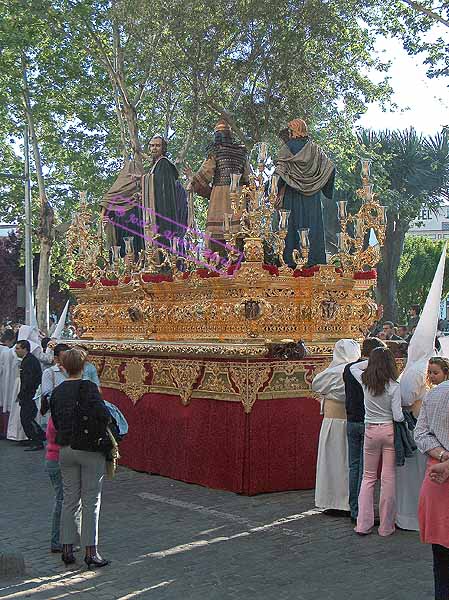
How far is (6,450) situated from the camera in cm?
1323

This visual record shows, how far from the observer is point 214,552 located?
23.4 feet

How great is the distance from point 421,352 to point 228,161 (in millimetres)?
5094

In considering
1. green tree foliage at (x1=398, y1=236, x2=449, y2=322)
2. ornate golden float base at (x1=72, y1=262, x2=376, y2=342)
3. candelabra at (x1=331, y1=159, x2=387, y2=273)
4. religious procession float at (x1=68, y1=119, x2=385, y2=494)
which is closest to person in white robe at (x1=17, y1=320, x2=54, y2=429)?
religious procession float at (x1=68, y1=119, x2=385, y2=494)

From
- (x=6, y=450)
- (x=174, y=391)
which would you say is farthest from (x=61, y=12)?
(x=174, y=391)

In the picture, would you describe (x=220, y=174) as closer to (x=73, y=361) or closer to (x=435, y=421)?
(x=73, y=361)

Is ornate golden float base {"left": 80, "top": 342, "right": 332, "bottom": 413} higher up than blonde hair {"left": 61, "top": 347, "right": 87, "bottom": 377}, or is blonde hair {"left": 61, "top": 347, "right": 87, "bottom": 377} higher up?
blonde hair {"left": 61, "top": 347, "right": 87, "bottom": 377}

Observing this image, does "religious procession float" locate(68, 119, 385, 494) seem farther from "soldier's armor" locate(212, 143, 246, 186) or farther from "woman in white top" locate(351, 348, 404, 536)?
"woman in white top" locate(351, 348, 404, 536)

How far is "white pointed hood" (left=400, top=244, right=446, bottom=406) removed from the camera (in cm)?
761

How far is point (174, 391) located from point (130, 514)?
2.12m

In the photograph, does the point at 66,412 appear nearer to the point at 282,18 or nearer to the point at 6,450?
the point at 6,450

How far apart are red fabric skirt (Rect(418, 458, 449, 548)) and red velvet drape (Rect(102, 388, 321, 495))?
13.8 feet

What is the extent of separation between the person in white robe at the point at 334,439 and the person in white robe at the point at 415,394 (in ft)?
2.31

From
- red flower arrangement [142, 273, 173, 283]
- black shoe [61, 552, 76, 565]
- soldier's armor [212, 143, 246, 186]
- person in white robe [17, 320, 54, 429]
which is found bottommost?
black shoe [61, 552, 76, 565]

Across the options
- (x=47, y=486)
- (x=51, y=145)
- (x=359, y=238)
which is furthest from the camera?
(x=51, y=145)
